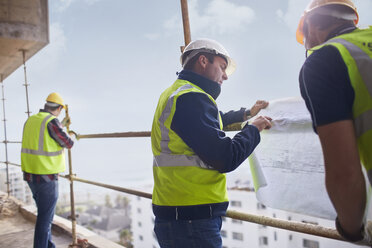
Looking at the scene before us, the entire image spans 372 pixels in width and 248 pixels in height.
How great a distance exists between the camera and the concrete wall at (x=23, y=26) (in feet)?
16.8

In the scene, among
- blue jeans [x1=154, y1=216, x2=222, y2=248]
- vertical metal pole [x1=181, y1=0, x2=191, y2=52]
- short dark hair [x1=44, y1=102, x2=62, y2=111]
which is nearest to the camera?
blue jeans [x1=154, y1=216, x2=222, y2=248]

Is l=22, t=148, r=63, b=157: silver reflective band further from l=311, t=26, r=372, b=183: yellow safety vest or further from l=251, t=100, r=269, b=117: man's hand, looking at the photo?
l=311, t=26, r=372, b=183: yellow safety vest

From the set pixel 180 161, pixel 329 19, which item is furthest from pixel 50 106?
pixel 329 19

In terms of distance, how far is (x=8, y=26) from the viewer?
514 cm

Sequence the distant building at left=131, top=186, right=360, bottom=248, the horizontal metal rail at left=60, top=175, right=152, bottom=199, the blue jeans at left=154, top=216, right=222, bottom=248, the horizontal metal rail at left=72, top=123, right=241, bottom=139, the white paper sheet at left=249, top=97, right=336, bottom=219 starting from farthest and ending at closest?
the distant building at left=131, top=186, right=360, bottom=248, the horizontal metal rail at left=60, top=175, right=152, bottom=199, the horizontal metal rail at left=72, top=123, right=241, bottom=139, the blue jeans at left=154, top=216, right=222, bottom=248, the white paper sheet at left=249, top=97, right=336, bottom=219

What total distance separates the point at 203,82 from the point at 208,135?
1.09 feet

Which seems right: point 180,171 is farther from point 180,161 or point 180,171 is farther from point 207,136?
point 207,136

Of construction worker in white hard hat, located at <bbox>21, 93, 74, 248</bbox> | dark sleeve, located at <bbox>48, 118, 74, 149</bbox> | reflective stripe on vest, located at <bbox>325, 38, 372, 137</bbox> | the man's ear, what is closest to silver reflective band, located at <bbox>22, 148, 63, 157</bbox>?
construction worker in white hard hat, located at <bbox>21, 93, 74, 248</bbox>

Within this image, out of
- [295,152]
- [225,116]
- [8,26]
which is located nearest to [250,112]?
[225,116]

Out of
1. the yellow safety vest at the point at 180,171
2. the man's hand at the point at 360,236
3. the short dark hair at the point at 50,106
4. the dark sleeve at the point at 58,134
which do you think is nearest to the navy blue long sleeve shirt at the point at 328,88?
the man's hand at the point at 360,236

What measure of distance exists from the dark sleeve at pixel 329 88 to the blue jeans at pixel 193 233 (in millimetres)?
716

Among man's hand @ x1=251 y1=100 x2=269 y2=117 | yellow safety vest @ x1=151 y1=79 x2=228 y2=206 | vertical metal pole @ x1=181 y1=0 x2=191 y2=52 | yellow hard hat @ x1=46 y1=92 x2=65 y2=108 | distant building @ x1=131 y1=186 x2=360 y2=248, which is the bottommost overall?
distant building @ x1=131 y1=186 x2=360 y2=248

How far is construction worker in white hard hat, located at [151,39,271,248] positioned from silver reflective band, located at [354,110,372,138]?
1.71 feet

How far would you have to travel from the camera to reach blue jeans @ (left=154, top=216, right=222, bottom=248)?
1295 millimetres
